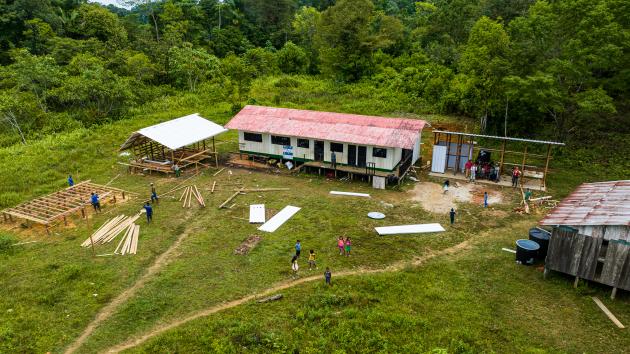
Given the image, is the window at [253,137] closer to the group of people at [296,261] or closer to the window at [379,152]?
the window at [379,152]

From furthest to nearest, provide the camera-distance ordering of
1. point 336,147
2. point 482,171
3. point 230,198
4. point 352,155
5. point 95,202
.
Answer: point 336,147 < point 352,155 < point 482,171 < point 230,198 < point 95,202

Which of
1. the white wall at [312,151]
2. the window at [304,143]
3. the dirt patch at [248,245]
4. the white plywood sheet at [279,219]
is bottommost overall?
the dirt patch at [248,245]

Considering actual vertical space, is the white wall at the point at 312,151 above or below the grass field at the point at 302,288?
above

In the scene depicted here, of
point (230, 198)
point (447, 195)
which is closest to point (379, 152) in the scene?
point (447, 195)

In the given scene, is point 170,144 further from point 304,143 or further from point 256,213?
point 256,213

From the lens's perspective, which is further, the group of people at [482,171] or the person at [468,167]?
the person at [468,167]

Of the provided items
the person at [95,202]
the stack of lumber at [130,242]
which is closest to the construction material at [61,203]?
the person at [95,202]

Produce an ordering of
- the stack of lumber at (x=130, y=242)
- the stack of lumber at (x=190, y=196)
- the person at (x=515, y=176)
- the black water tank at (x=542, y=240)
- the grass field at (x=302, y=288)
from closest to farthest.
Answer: the grass field at (x=302, y=288)
the black water tank at (x=542, y=240)
the stack of lumber at (x=130, y=242)
the stack of lumber at (x=190, y=196)
the person at (x=515, y=176)
